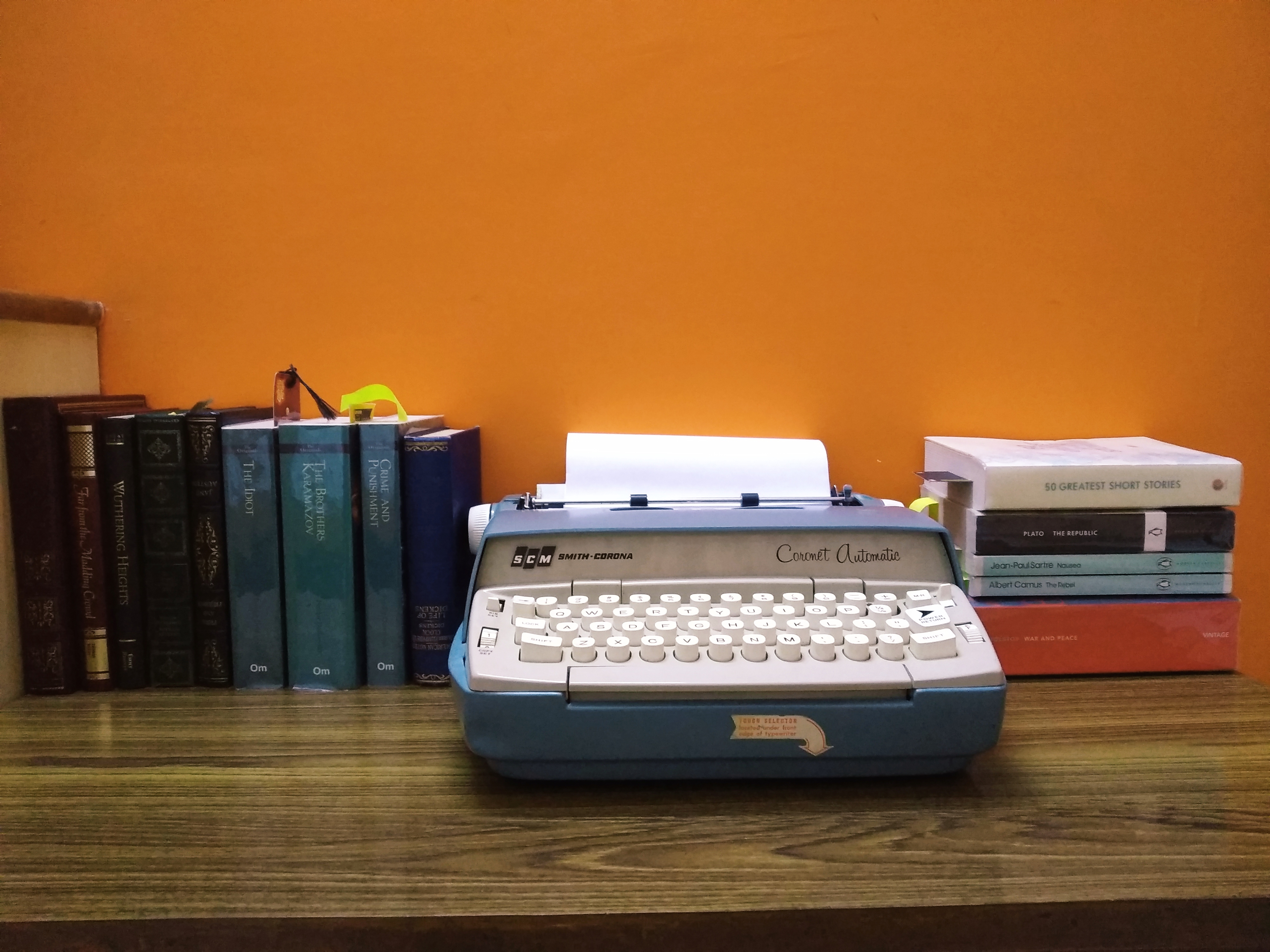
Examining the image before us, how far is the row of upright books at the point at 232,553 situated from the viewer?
91cm

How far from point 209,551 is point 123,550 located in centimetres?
9

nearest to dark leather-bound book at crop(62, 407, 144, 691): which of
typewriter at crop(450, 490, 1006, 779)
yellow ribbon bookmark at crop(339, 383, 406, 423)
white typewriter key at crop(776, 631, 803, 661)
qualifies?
yellow ribbon bookmark at crop(339, 383, 406, 423)

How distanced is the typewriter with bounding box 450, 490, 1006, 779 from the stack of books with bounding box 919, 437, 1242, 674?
0.18m

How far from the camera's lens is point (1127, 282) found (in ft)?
3.64

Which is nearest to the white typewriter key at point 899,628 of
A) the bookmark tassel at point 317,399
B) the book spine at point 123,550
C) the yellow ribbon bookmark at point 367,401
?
the yellow ribbon bookmark at point 367,401

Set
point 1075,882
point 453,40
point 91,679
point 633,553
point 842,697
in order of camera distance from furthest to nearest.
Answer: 1. point 453,40
2. point 91,679
3. point 633,553
4. point 842,697
5. point 1075,882

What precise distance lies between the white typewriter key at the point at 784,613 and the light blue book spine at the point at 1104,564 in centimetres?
30

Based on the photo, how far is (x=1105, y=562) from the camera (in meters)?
0.93

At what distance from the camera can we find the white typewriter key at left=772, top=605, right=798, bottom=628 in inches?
29.0

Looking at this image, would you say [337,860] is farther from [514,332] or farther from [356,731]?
[514,332]

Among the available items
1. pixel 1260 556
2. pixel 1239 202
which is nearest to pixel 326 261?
pixel 1239 202

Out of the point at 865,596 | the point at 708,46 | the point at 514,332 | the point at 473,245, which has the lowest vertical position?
the point at 865,596

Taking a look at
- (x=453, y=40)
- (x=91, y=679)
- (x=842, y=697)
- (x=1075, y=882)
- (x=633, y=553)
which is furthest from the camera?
(x=453, y=40)

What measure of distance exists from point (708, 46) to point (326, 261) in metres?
0.55
